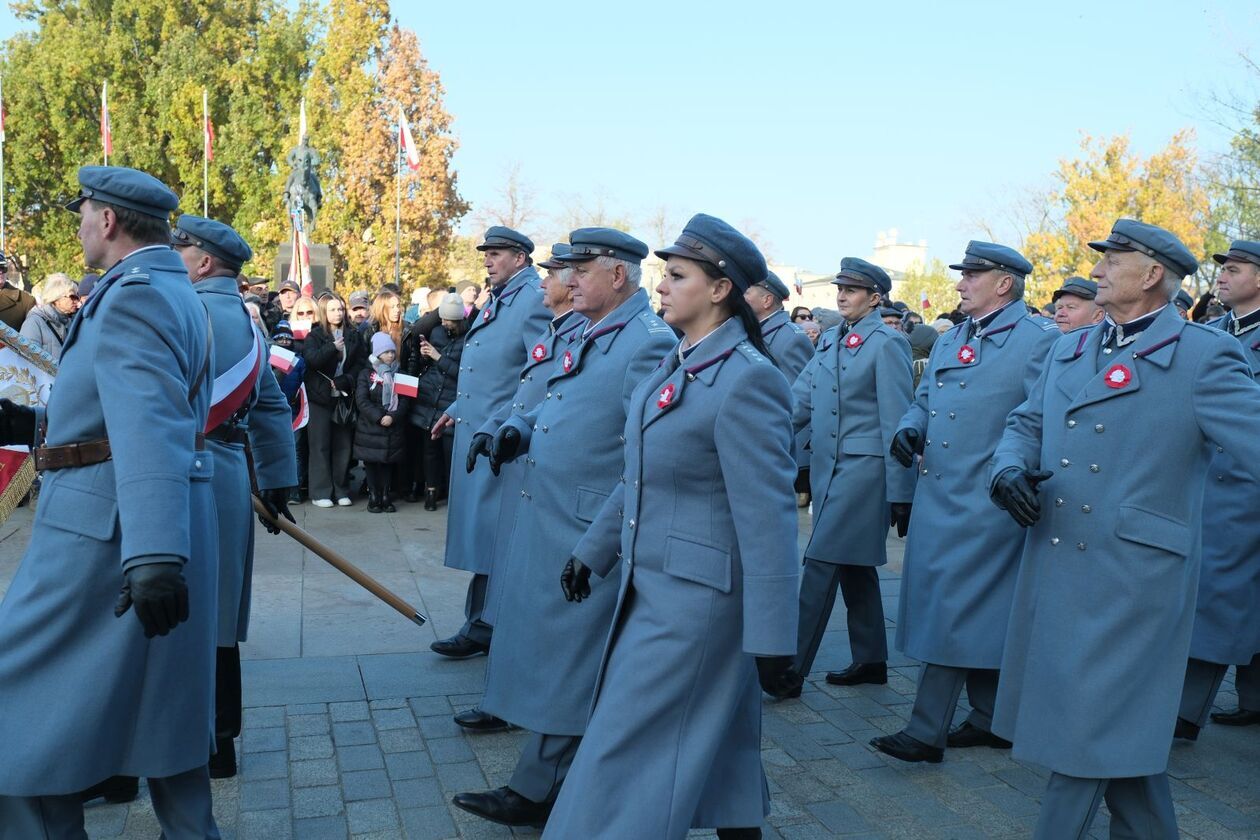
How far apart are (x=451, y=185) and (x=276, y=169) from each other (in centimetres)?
891

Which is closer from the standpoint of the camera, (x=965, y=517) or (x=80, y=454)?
(x=80, y=454)

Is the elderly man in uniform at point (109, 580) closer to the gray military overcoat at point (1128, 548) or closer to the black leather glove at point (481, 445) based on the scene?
the black leather glove at point (481, 445)

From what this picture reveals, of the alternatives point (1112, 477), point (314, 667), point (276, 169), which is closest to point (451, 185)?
point (276, 169)

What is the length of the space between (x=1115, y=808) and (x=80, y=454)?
3238 mm

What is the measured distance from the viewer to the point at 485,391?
6621mm

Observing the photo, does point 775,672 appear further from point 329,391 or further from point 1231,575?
point 329,391

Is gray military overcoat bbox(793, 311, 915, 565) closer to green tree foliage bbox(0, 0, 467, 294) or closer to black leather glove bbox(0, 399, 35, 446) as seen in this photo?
black leather glove bbox(0, 399, 35, 446)

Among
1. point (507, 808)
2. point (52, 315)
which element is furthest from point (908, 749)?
point (52, 315)

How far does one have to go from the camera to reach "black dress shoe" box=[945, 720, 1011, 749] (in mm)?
5375

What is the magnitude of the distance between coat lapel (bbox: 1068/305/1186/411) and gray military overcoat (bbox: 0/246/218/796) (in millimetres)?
2724

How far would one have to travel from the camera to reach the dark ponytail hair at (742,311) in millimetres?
3502

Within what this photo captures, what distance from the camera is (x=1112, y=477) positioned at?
3793 millimetres

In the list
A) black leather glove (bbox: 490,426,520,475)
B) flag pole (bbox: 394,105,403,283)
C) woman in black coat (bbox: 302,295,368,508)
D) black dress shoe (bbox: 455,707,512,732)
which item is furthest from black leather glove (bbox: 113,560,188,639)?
flag pole (bbox: 394,105,403,283)

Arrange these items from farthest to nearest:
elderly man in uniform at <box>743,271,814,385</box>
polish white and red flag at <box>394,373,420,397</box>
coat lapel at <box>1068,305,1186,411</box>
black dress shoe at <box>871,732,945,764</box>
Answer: polish white and red flag at <box>394,373,420,397</box>, elderly man in uniform at <box>743,271,814,385</box>, black dress shoe at <box>871,732,945,764</box>, coat lapel at <box>1068,305,1186,411</box>
